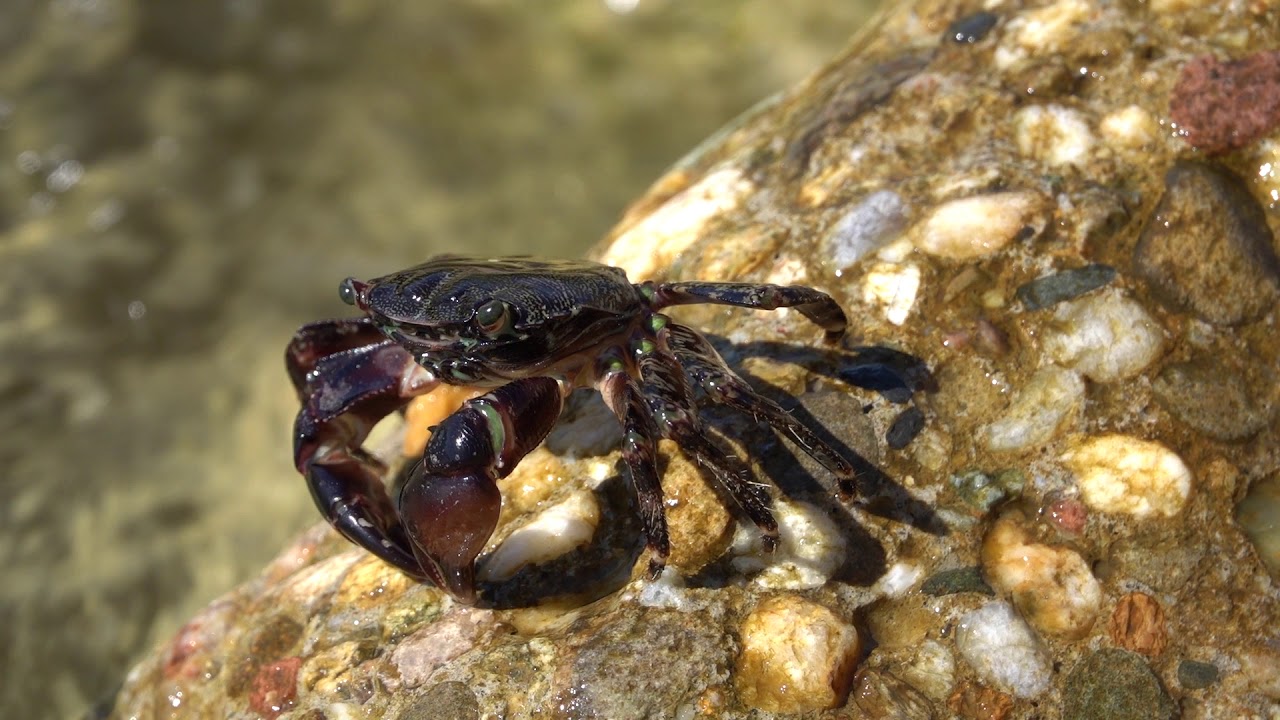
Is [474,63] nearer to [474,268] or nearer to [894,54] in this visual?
[894,54]

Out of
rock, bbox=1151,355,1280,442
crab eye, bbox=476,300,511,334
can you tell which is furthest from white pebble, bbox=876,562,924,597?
crab eye, bbox=476,300,511,334

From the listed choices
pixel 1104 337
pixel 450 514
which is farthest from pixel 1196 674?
pixel 450 514

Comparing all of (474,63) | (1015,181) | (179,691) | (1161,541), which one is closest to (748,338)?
(1015,181)

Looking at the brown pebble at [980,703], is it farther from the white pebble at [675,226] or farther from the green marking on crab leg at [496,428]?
the white pebble at [675,226]

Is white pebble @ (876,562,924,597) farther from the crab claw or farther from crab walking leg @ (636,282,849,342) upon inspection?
the crab claw

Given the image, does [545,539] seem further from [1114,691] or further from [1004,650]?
[1114,691]
